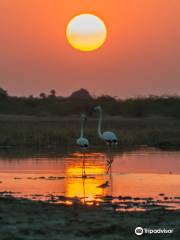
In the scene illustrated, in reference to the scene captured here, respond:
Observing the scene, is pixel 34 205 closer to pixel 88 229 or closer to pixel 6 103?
pixel 88 229

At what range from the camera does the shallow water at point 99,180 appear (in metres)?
15.7

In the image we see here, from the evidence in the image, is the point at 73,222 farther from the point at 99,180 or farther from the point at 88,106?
the point at 88,106

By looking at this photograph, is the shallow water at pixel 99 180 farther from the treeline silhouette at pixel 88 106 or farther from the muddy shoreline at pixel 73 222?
the treeline silhouette at pixel 88 106

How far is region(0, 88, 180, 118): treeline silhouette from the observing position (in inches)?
2803

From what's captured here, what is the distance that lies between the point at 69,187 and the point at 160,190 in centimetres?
237

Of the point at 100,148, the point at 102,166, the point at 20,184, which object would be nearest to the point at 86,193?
the point at 20,184

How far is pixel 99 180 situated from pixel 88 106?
53.7m

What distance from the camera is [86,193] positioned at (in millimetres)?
17156

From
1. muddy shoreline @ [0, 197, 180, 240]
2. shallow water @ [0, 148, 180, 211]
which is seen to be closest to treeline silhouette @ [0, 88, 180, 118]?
shallow water @ [0, 148, 180, 211]

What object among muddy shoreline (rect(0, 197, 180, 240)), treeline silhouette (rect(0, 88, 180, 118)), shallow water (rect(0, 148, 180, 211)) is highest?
treeline silhouette (rect(0, 88, 180, 118))

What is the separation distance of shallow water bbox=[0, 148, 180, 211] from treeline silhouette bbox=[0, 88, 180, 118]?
1631 inches

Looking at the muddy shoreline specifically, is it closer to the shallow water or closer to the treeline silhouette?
the shallow water

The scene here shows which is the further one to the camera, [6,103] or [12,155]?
[6,103]

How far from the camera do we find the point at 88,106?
243ft
